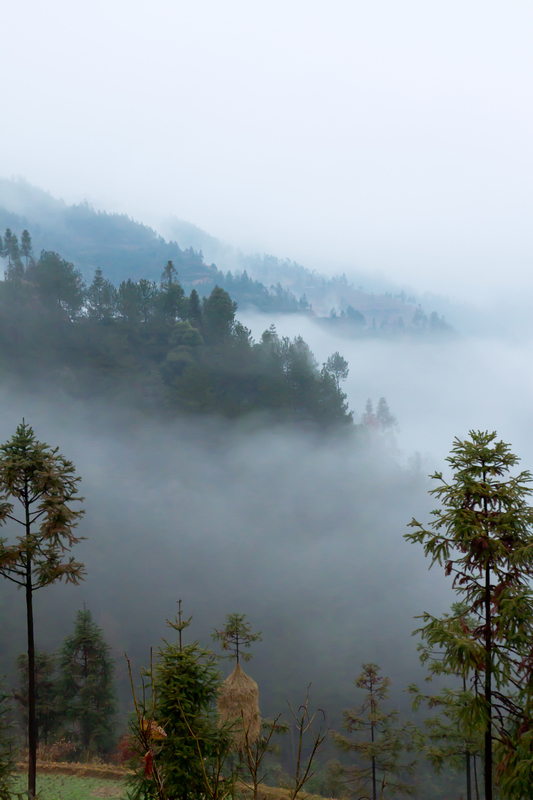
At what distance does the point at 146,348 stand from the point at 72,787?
51.8 m

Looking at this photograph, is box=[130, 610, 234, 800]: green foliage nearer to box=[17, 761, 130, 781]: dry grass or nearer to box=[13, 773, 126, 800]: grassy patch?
box=[13, 773, 126, 800]: grassy patch

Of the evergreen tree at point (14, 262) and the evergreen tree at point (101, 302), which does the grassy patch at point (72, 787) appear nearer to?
the evergreen tree at point (101, 302)

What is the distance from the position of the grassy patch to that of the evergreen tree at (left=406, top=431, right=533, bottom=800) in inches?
458

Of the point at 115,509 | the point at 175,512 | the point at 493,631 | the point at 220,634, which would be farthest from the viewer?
the point at 175,512

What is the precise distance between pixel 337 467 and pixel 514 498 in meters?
63.2

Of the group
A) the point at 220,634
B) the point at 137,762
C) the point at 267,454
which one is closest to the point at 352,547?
the point at 267,454

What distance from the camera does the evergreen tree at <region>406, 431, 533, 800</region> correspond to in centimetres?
674

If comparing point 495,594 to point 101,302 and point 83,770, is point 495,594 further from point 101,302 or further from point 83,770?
point 101,302

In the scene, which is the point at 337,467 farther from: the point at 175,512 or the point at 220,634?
the point at 220,634

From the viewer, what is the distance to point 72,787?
14578 millimetres

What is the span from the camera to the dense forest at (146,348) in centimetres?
5950

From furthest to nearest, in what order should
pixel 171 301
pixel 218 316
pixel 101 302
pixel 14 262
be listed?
1. pixel 14 262
2. pixel 101 302
3. pixel 171 301
4. pixel 218 316

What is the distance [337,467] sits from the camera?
69688 millimetres

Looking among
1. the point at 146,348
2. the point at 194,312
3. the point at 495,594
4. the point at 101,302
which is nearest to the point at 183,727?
the point at 495,594
